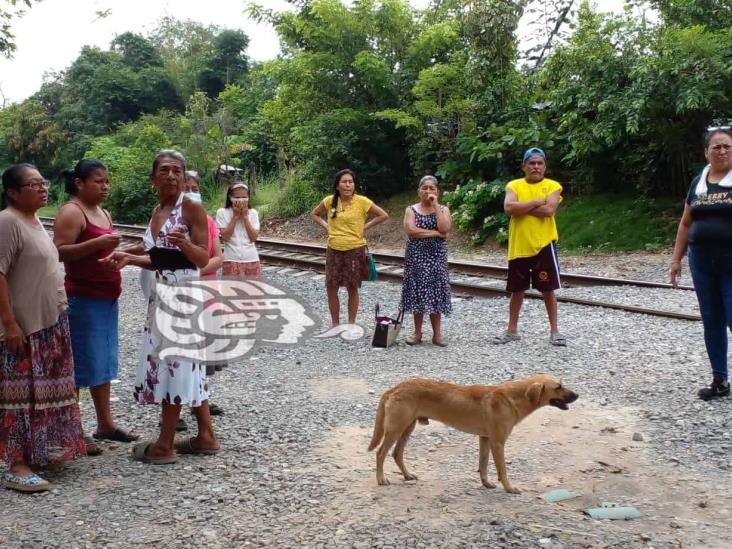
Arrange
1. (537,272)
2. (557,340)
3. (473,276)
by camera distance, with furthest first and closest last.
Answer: (473,276) → (537,272) → (557,340)

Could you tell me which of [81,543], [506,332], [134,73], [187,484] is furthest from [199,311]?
[134,73]

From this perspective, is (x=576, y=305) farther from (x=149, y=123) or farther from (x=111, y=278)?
(x=149, y=123)

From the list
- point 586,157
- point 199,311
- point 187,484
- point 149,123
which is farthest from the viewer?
point 149,123

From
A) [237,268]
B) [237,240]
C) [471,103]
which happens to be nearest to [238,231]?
[237,240]

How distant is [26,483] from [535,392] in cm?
271

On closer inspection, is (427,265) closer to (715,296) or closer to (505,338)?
(505,338)

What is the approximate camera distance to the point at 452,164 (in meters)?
17.8

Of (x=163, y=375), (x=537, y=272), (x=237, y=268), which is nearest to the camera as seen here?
(x=163, y=375)

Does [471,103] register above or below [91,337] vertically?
above

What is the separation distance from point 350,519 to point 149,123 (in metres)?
32.1

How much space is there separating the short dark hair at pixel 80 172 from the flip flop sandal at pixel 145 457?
1.57 meters

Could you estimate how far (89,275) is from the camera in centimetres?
423

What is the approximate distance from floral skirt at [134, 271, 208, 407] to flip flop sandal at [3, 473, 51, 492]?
0.66 metres

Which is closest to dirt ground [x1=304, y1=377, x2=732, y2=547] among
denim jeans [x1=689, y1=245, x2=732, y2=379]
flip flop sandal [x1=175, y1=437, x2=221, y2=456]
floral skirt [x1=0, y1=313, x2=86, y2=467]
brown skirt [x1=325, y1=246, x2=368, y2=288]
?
flip flop sandal [x1=175, y1=437, x2=221, y2=456]
